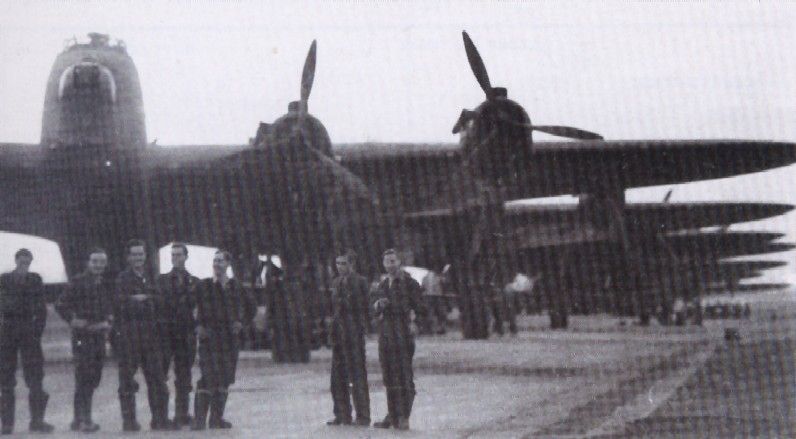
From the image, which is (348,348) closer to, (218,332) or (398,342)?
(398,342)

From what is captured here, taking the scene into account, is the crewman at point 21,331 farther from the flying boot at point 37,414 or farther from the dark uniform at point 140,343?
the dark uniform at point 140,343

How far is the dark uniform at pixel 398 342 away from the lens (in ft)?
27.5

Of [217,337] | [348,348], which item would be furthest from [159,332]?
[348,348]

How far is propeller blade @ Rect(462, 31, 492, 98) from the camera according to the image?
49.0 feet

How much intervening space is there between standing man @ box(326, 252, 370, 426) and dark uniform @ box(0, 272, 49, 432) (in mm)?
2924

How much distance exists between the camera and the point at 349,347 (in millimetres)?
8750

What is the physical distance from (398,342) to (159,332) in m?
2.42

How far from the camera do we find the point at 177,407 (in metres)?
8.83

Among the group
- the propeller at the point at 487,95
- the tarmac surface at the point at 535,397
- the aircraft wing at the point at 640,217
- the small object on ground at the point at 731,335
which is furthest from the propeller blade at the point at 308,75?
the aircraft wing at the point at 640,217

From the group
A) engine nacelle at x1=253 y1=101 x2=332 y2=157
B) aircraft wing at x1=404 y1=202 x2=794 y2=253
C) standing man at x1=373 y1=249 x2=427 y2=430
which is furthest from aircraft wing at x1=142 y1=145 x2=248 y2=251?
aircraft wing at x1=404 y1=202 x2=794 y2=253

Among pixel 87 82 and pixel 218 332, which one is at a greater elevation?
pixel 87 82

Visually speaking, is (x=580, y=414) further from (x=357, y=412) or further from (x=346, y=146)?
(x=346, y=146)

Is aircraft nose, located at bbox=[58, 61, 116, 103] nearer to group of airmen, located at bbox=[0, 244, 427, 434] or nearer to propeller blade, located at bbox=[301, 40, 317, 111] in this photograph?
propeller blade, located at bbox=[301, 40, 317, 111]

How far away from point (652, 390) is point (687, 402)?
1.52m
